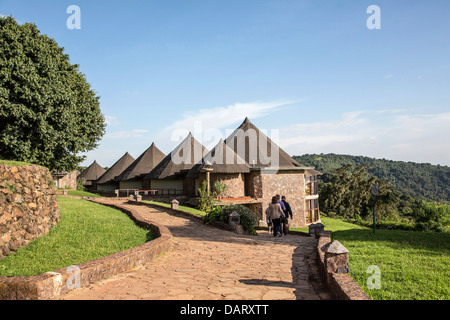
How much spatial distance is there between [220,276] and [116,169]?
37.9 m

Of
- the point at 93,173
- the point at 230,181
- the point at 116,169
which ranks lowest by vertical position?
the point at 230,181

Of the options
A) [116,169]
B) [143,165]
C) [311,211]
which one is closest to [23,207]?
[311,211]

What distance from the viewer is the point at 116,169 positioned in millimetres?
42344

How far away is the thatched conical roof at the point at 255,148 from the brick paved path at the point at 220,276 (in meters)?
18.8

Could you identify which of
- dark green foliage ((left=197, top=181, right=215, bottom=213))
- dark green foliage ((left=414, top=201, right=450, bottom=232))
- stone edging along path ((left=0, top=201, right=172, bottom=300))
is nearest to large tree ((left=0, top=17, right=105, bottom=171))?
dark green foliage ((left=197, top=181, right=215, bottom=213))

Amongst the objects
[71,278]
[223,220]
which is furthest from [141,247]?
[223,220]

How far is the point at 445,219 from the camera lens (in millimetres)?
26344

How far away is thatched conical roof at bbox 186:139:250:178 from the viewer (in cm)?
2728

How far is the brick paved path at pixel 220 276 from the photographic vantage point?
18.3 ft

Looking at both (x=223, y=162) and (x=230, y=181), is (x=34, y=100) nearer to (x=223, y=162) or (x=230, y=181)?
(x=223, y=162)

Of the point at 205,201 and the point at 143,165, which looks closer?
the point at 205,201

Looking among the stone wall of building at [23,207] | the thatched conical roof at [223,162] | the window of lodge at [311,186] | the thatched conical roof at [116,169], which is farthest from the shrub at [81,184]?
the stone wall of building at [23,207]

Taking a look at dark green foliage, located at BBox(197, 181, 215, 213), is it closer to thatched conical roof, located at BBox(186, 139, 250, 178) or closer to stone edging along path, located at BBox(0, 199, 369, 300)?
thatched conical roof, located at BBox(186, 139, 250, 178)
